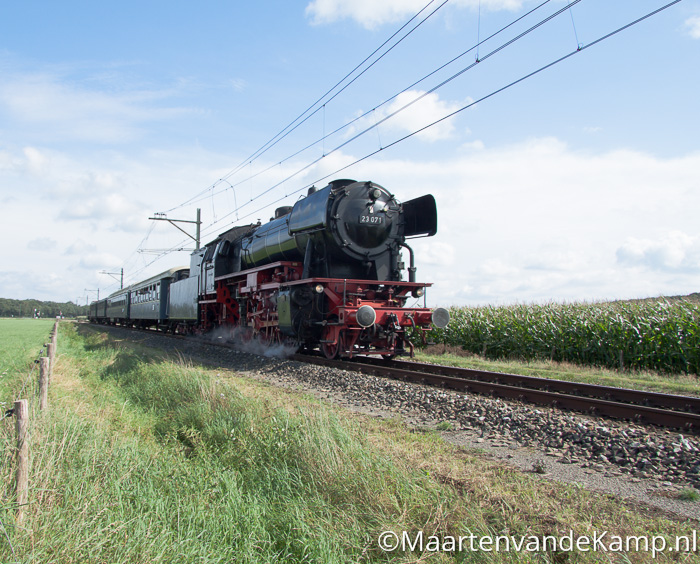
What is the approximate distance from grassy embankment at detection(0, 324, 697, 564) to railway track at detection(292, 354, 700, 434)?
2510 millimetres

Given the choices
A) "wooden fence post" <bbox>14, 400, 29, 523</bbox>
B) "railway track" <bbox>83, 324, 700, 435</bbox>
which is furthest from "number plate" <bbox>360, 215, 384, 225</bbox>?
"wooden fence post" <bbox>14, 400, 29, 523</bbox>

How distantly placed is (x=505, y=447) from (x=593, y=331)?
436 inches

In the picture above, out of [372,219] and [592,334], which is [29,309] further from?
[592,334]

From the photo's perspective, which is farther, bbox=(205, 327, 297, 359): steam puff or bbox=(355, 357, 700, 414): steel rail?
bbox=(205, 327, 297, 359): steam puff

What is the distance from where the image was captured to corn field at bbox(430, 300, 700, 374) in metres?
13.1

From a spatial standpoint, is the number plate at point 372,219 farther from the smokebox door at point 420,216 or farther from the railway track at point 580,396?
the railway track at point 580,396

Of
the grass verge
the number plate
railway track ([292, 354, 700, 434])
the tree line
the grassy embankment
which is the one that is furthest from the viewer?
the tree line

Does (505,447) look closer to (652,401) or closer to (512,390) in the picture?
(512,390)

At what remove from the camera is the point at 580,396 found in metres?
8.02

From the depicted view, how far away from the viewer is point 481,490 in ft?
11.8

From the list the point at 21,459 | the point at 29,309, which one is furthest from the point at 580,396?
the point at 29,309

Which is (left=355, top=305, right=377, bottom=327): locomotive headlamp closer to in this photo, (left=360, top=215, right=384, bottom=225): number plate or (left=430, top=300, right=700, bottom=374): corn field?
(left=360, top=215, right=384, bottom=225): number plate

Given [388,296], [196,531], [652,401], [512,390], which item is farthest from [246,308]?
[196,531]

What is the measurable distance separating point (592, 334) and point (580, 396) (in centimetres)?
754
